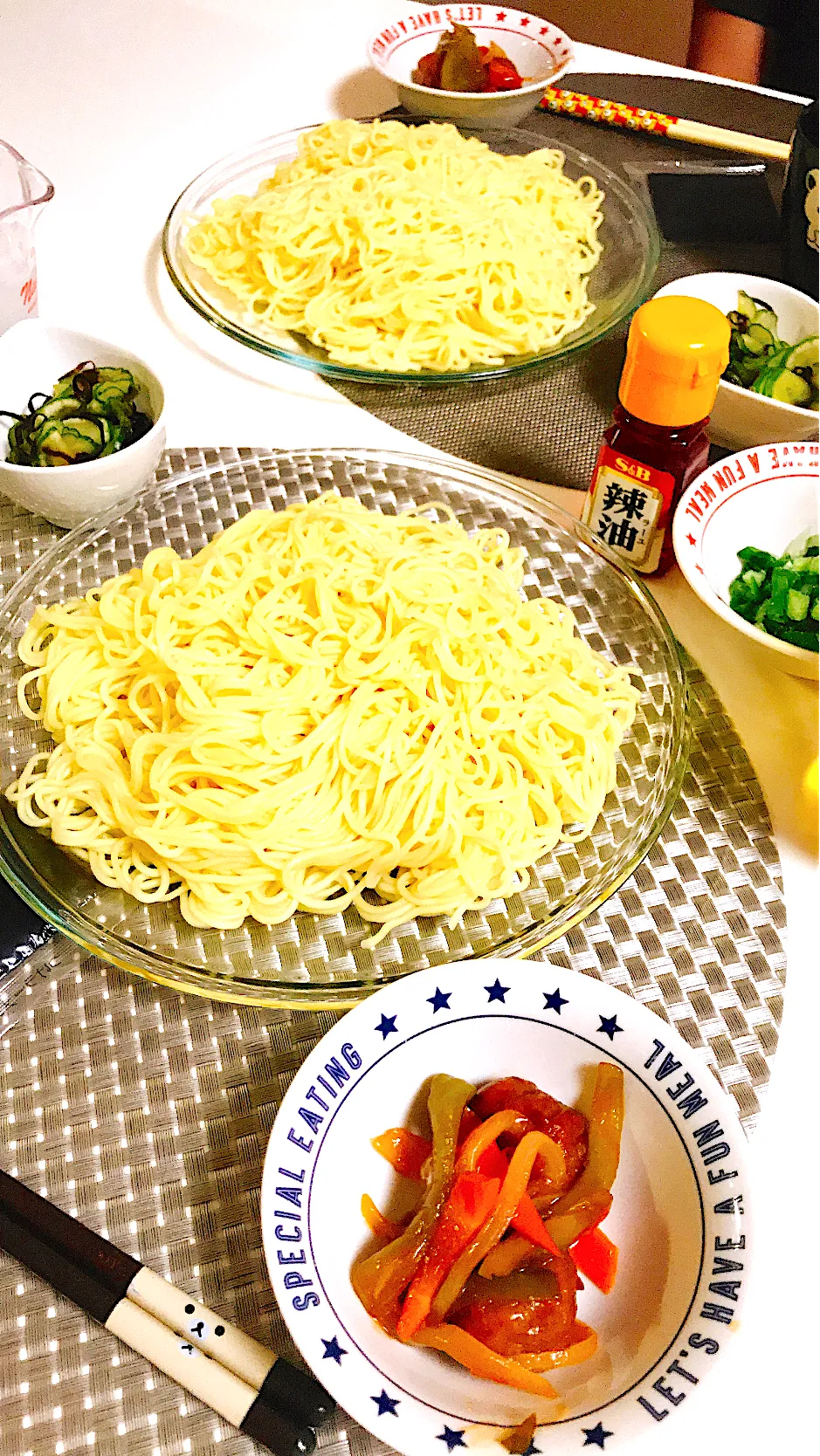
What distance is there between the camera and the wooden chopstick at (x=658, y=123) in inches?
84.4

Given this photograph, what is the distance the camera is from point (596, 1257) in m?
0.85

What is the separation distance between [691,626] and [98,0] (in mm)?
2504

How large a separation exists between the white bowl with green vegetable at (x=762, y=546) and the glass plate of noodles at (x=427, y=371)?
48 cm

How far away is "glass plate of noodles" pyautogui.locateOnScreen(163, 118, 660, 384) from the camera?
167 centimetres

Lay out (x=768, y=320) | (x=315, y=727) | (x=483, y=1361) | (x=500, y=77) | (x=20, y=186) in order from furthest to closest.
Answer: (x=500, y=77)
(x=20, y=186)
(x=768, y=320)
(x=315, y=727)
(x=483, y=1361)

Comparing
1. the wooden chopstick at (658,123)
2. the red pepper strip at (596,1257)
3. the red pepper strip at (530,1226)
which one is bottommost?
the red pepper strip at (596,1257)

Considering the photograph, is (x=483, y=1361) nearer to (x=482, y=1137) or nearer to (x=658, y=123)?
(x=482, y=1137)

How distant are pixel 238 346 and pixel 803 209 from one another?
97 cm

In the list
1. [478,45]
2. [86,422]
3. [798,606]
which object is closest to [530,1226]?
[798,606]

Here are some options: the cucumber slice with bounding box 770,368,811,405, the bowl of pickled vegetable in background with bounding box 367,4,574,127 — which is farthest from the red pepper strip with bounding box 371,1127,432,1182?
the bowl of pickled vegetable in background with bounding box 367,4,574,127

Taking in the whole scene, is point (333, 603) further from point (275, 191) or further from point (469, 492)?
point (275, 191)

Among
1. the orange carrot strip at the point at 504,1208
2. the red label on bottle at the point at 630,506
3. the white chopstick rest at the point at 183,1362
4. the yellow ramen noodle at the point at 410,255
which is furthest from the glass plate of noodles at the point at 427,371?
the white chopstick rest at the point at 183,1362

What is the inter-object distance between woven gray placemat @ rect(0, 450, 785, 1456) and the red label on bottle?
1.09ft

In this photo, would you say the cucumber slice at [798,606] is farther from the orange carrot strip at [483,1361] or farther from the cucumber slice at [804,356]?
the orange carrot strip at [483,1361]
